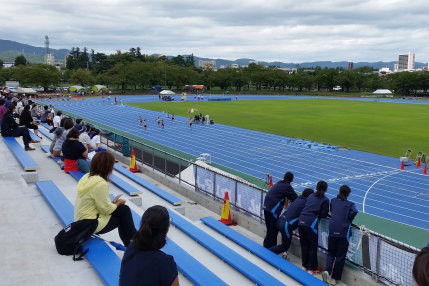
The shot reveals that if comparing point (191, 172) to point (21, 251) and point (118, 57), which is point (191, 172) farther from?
point (118, 57)

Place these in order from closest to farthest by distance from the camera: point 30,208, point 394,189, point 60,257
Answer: point 60,257 < point 30,208 < point 394,189

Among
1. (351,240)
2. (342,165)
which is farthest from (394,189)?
(351,240)

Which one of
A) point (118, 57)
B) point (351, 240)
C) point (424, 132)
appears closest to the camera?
point (351, 240)

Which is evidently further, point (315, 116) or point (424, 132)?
point (315, 116)

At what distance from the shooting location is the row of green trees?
331ft

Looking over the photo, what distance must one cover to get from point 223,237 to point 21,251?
379 centimetres

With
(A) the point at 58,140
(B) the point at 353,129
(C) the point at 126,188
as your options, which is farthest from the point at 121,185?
(B) the point at 353,129

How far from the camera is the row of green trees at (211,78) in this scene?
100938mm

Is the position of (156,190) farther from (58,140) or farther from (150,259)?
(150,259)

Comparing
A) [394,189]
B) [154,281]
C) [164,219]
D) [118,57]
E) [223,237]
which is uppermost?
[118,57]

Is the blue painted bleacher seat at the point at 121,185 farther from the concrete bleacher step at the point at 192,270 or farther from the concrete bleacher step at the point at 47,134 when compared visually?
the concrete bleacher step at the point at 47,134

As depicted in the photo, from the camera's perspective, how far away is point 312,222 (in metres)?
6.58

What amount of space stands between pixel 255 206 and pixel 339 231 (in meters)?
3.16

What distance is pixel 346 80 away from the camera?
11706cm
